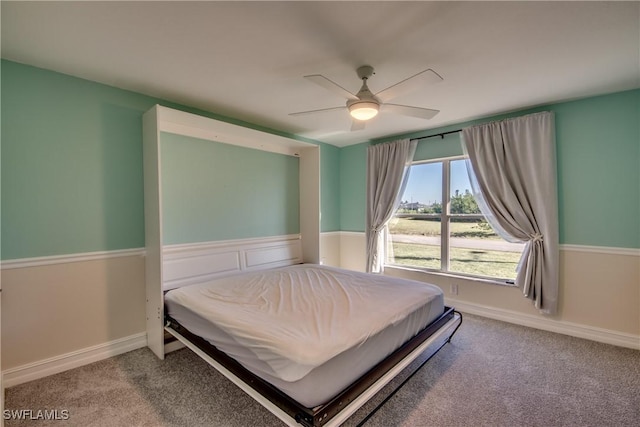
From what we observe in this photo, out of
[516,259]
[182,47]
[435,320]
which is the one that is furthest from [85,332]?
[516,259]

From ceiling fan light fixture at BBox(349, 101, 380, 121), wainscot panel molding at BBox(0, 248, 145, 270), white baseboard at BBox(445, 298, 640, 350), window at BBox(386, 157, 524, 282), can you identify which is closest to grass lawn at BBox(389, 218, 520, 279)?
window at BBox(386, 157, 524, 282)

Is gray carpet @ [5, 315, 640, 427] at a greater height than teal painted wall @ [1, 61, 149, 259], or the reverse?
teal painted wall @ [1, 61, 149, 259]

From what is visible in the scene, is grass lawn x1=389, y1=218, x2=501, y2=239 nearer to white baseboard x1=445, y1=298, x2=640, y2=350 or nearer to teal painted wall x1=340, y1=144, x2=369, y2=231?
teal painted wall x1=340, y1=144, x2=369, y2=231

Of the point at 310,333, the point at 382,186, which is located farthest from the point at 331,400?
the point at 382,186

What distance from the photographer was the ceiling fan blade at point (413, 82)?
1805 mm

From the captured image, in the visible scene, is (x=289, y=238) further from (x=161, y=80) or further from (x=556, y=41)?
(x=556, y=41)

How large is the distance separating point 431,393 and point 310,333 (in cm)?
113

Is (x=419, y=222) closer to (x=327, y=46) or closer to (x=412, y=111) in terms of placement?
(x=412, y=111)

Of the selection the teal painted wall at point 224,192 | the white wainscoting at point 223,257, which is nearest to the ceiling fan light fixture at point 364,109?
the teal painted wall at point 224,192

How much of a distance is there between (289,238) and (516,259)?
2.94 m

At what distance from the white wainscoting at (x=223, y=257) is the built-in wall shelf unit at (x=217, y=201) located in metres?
0.01

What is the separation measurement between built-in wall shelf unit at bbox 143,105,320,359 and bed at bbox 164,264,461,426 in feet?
1.68

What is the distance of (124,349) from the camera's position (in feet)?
8.54

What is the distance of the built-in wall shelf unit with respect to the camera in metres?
2.61
